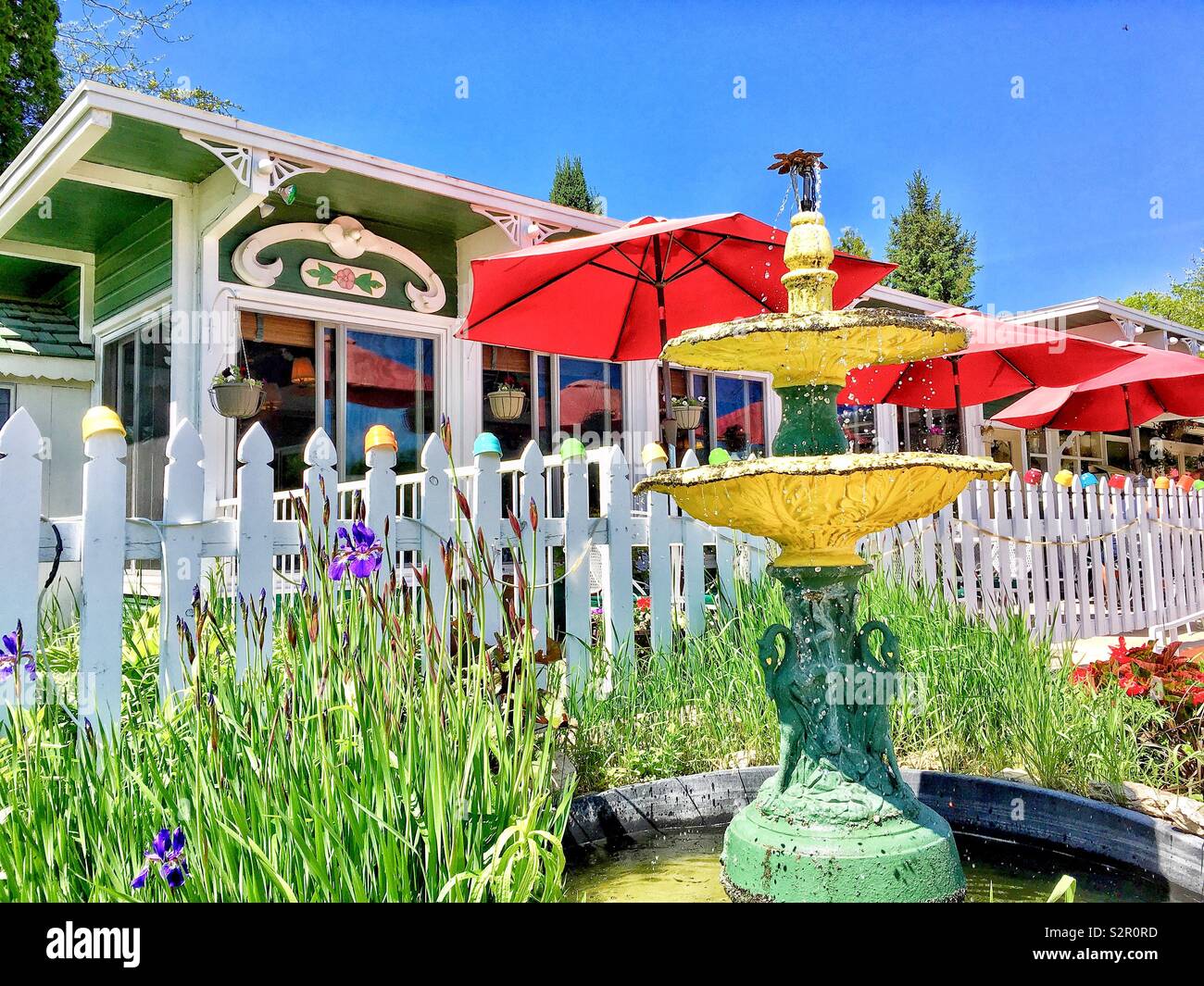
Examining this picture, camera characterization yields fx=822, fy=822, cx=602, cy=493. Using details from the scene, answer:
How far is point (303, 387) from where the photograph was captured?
723 centimetres

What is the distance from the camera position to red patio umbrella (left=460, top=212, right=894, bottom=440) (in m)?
5.39

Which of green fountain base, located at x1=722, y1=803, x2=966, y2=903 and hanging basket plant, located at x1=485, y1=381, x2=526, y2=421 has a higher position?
hanging basket plant, located at x1=485, y1=381, x2=526, y2=421

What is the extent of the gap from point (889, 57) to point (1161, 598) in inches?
255

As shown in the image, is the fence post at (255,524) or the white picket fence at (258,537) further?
the fence post at (255,524)

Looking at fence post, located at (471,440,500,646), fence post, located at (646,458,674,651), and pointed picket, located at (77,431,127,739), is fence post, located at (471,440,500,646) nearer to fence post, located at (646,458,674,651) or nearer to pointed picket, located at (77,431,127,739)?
fence post, located at (646,458,674,651)

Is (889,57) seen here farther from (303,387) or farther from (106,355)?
(106,355)

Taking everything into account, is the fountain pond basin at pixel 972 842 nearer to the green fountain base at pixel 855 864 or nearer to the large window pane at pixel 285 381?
the green fountain base at pixel 855 864

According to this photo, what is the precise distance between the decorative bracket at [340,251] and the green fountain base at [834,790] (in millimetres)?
6120

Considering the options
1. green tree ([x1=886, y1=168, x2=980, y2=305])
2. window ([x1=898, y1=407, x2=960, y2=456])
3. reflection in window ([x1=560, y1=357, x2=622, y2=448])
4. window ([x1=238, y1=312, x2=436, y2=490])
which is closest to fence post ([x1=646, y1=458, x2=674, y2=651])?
window ([x1=238, y1=312, x2=436, y2=490])

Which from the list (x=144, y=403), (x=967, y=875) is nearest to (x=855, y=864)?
(x=967, y=875)

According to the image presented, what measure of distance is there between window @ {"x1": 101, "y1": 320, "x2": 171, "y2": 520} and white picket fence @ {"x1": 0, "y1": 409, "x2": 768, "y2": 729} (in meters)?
4.76

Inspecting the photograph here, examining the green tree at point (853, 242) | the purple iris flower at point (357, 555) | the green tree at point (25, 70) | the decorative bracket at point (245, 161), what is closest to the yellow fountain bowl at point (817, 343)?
the purple iris flower at point (357, 555)

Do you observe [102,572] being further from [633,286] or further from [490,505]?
[633,286]

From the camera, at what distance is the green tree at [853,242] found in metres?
34.9
